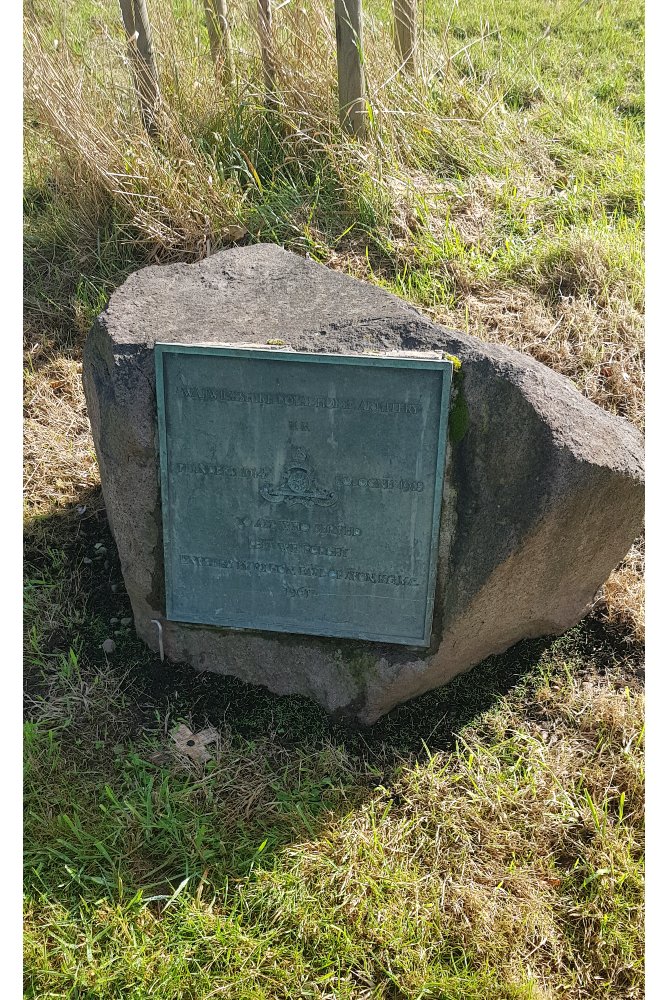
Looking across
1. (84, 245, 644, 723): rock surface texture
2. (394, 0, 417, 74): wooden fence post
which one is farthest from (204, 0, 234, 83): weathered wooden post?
(84, 245, 644, 723): rock surface texture

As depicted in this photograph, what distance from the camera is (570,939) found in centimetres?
230

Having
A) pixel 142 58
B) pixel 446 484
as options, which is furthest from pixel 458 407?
pixel 142 58

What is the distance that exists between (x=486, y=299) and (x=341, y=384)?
1831 mm

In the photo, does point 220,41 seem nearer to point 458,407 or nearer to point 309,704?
point 458,407

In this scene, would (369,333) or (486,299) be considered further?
(486,299)

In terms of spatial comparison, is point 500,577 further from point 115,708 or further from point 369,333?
point 115,708

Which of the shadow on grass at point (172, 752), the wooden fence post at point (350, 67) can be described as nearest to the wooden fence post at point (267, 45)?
the wooden fence post at point (350, 67)

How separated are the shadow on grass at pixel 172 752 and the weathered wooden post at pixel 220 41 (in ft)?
9.16

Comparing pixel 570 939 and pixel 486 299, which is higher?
pixel 486 299

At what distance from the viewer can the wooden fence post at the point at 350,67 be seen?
3.94 m

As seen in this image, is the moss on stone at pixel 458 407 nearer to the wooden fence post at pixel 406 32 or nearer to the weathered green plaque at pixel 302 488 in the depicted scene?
the weathered green plaque at pixel 302 488

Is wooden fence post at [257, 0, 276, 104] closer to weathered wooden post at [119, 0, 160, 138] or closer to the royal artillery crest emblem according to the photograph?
weathered wooden post at [119, 0, 160, 138]

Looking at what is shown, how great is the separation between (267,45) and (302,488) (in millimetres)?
2836

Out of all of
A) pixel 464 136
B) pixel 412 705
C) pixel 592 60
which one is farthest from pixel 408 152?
pixel 412 705
